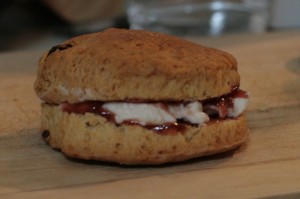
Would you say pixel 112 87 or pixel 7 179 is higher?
pixel 112 87

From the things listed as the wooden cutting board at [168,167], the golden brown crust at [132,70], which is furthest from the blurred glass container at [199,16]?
the golden brown crust at [132,70]

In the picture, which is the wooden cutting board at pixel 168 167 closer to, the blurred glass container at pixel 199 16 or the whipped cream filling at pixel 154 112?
the whipped cream filling at pixel 154 112

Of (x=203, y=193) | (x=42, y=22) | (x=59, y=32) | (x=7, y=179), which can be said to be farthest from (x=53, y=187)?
(x=42, y=22)

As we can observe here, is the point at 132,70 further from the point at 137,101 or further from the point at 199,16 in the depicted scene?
the point at 199,16

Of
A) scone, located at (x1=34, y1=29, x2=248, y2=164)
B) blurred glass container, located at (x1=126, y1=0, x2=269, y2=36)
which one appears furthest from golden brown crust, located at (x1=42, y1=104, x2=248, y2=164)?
blurred glass container, located at (x1=126, y1=0, x2=269, y2=36)

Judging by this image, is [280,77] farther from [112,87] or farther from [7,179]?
[7,179]

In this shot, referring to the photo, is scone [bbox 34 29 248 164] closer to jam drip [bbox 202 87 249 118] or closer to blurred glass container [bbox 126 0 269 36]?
jam drip [bbox 202 87 249 118]
